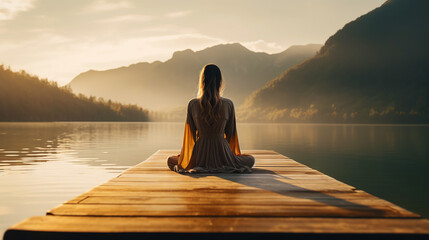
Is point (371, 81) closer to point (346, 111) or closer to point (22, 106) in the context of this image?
point (346, 111)

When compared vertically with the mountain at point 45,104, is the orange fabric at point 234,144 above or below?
below

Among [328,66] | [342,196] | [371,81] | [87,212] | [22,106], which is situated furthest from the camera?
[328,66]

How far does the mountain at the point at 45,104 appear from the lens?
78.9 meters

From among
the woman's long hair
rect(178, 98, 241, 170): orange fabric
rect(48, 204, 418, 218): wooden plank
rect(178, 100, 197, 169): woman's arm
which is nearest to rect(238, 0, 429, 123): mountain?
rect(178, 98, 241, 170): orange fabric

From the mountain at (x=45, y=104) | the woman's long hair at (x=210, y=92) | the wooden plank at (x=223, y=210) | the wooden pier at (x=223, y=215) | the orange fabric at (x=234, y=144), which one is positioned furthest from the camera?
the mountain at (x=45, y=104)

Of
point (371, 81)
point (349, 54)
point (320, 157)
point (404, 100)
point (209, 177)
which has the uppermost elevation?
point (349, 54)

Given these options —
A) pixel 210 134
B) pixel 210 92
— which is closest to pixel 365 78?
pixel 210 134

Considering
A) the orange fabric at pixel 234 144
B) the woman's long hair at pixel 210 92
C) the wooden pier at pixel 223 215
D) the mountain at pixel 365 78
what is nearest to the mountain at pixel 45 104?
the mountain at pixel 365 78

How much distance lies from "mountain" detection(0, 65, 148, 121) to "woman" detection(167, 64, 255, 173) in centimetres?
8325

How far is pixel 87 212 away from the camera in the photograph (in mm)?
3381

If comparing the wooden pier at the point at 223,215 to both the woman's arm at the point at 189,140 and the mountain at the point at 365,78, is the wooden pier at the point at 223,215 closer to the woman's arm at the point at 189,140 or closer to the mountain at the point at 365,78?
the woman's arm at the point at 189,140

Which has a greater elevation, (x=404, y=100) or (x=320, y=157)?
(x=404, y=100)

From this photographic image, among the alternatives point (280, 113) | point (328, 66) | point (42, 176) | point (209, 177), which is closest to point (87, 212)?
point (209, 177)

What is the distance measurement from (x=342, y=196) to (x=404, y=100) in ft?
484
